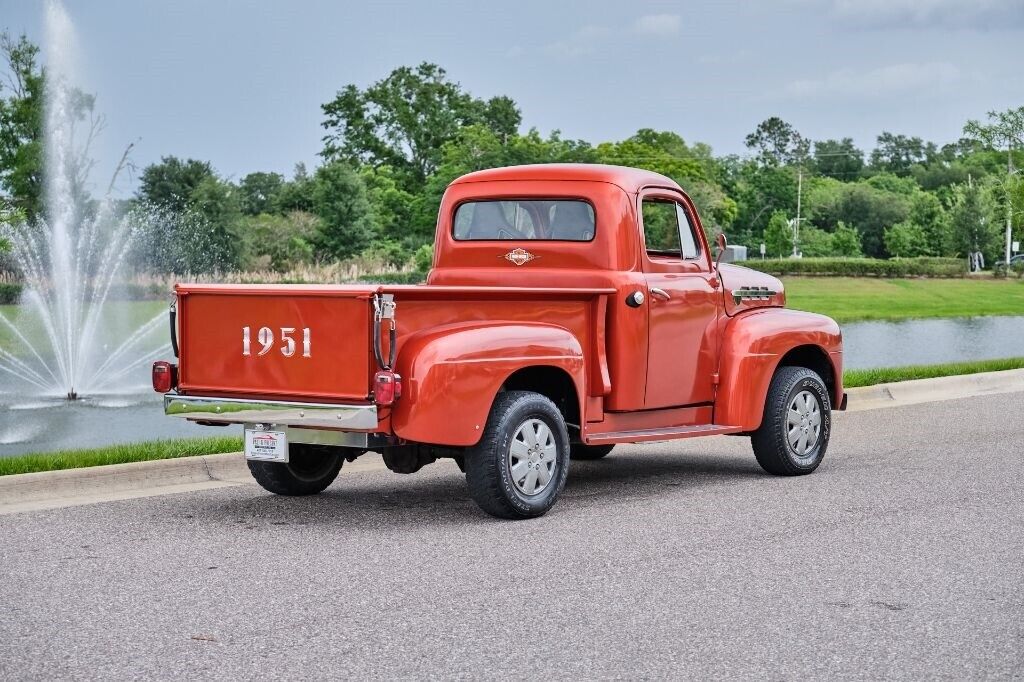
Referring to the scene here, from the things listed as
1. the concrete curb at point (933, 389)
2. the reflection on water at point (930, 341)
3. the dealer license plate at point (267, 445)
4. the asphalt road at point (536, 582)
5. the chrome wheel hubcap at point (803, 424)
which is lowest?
the reflection on water at point (930, 341)

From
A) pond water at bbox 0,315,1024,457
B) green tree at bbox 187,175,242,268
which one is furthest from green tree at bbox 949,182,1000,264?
pond water at bbox 0,315,1024,457

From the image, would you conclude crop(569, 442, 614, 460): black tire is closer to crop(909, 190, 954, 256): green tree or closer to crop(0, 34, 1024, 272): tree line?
crop(0, 34, 1024, 272): tree line

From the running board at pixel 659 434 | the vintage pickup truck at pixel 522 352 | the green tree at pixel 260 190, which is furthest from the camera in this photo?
the green tree at pixel 260 190

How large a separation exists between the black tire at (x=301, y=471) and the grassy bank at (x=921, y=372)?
8.37 m

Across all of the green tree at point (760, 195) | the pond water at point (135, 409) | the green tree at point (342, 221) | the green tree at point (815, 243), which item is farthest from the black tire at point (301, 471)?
the green tree at point (760, 195)

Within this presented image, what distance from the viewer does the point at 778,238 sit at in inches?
3506

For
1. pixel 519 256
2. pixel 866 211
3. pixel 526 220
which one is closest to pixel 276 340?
pixel 519 256

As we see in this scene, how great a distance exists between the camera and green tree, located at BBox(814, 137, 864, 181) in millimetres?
147750

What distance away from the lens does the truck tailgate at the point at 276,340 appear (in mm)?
7816

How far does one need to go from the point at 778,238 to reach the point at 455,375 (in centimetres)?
8302

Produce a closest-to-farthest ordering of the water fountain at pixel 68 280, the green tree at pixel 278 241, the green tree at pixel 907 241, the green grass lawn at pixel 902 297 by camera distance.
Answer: the water fountain at pixel 68 280, the green grass lawn at pixel 902 297, the green tree at pixel 278 241, the green tree at pixel 907 241

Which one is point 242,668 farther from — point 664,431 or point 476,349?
point 664,431

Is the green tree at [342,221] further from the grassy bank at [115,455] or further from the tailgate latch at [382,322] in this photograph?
the tailgate latch at [382,322]

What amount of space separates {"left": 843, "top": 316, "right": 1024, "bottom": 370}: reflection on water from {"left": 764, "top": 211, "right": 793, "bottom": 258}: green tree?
154 feet
